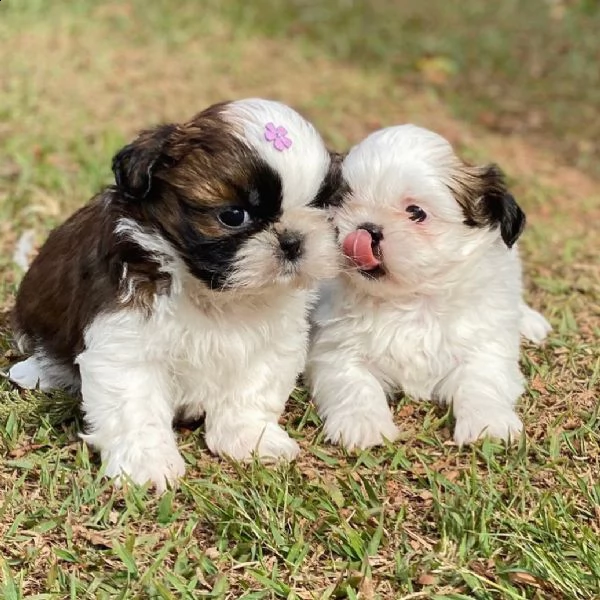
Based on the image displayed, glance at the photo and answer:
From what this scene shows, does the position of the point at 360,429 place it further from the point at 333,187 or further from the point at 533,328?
the point at 533,328

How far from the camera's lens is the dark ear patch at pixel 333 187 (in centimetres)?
345

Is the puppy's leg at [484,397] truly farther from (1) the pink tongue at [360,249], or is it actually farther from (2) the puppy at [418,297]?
(1) the pink tongue at [360,249]

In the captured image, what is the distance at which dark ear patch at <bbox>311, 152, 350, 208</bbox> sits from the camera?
345cm

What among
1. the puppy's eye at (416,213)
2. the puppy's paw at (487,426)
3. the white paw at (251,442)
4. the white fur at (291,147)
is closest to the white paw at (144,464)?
the white paw at (251,442)

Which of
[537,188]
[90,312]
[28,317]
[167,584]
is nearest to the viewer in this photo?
[167,584]

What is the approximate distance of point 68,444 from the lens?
3.81 m

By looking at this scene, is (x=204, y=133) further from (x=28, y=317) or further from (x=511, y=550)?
(x=511, y=550)

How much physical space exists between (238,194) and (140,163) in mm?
405

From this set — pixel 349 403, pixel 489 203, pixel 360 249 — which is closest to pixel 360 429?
pixel 349 403

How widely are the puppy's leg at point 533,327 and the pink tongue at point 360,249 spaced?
4.04 feet

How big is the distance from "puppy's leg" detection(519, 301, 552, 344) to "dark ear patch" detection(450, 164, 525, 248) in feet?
2.57

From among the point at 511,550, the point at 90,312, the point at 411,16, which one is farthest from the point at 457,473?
the point at 411,16

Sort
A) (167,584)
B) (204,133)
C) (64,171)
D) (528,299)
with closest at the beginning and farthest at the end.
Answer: (167,584)
(204,133)
(528,299)
(64,171)

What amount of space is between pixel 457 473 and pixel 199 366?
3.65 feet
